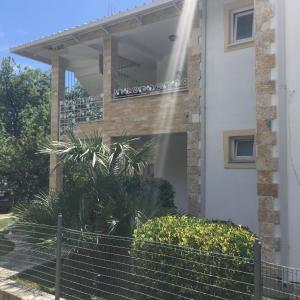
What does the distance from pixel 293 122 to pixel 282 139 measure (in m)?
0.32

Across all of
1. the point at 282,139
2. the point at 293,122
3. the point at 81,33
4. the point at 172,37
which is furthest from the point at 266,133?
the point at 81,33

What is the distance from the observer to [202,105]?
32.1 feet

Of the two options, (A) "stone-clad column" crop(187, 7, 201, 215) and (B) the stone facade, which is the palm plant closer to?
(A) "stone-clad column" crop(187, 7, 201, 215)

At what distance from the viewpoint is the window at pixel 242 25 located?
9609 millimetres

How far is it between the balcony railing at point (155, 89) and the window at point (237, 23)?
181cm

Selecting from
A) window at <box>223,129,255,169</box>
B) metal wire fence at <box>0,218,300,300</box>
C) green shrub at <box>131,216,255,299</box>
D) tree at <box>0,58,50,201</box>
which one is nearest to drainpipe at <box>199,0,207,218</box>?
window at <box>223,129,255,169</box>

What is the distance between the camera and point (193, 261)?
473cm

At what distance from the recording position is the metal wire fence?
4.54 m

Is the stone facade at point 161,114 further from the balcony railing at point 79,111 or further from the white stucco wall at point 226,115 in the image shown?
the balcony railing at point 79,111

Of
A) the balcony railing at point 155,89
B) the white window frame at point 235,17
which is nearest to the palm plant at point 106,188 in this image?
the balcony railing at point 155,89

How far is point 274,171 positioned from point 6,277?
4.51 metres

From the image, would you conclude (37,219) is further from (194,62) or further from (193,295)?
(194,62)

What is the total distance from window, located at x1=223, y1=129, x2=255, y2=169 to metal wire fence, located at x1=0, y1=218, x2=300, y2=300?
11.5 feet

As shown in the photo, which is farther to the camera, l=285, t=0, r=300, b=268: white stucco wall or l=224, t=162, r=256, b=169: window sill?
l=224, t=162, r=256, b=169: window sill
